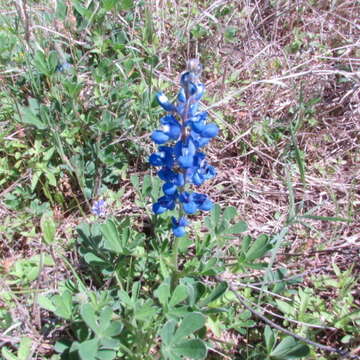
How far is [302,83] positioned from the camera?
3436 mm

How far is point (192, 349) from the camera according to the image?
74.7 inches

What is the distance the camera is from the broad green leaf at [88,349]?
6.06 ft

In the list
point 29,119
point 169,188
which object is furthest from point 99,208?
point 169,188

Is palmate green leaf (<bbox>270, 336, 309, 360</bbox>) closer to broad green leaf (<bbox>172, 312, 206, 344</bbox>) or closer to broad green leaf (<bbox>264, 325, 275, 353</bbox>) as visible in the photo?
broad green leaf (<bbox>264, 325, 275, 353</bbox>)

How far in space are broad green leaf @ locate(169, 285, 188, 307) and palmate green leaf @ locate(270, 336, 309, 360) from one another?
0.48 m

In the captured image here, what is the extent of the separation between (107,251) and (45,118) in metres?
0.94

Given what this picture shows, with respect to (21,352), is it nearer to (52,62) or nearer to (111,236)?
(111,236)

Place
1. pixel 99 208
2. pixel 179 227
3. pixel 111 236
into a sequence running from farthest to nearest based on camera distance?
pixel 99 208 → pixel 111 236 → pixel 179 227

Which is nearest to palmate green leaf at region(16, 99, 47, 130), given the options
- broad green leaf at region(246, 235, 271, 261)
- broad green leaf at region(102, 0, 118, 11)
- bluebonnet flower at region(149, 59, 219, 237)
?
broad green leaf at region(102, 0, 118, 11)

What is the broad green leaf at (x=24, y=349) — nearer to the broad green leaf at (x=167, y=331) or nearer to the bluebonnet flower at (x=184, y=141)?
the broad green leaf at (x=167, y=331)

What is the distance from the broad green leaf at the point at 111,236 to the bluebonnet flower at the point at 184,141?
29 centimetres

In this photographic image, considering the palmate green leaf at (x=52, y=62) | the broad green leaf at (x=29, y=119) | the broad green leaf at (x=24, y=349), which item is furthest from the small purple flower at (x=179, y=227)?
the palmate green leaf at (x=52, y=62)

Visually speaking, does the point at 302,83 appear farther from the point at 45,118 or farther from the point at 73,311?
the point at 73,311

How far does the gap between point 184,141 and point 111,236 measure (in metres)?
0.66
